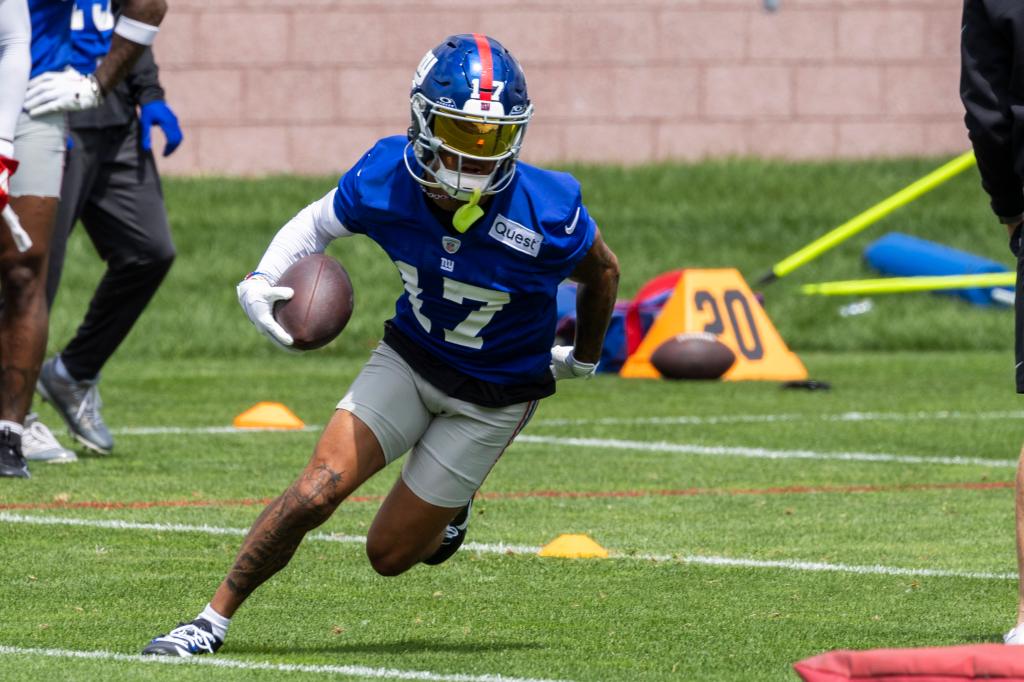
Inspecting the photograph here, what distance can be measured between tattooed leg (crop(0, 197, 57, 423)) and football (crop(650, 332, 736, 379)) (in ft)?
18.3

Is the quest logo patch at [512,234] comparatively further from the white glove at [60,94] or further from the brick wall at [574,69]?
the brick wall at [574,69]

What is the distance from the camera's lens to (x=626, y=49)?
18125 mm

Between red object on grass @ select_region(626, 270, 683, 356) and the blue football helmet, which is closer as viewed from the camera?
the blue football helmet

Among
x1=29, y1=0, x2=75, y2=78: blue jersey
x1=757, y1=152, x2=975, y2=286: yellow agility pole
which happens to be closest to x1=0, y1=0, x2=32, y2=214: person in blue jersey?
x1=29, y1=0, x2=75, y2=78: blue jersey

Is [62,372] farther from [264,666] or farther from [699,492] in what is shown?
[264,666]

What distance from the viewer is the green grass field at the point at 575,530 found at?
16.9 feet

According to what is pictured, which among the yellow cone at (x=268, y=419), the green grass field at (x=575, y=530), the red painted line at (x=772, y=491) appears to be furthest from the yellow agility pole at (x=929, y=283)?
the red painted line at (x=772, y=491)

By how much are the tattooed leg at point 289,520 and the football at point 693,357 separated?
778cm

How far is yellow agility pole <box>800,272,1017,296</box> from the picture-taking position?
49.8ft

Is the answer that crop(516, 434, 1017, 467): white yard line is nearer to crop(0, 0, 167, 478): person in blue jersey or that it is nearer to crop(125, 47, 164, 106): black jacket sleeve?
crop(125, 47, 164, 106): black jacket sleeve

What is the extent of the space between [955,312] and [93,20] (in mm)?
9367

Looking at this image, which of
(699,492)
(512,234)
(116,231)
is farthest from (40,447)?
(512,234)

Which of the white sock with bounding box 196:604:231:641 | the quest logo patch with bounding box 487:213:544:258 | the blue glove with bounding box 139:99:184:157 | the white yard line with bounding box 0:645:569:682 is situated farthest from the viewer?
the blue glove with bounding box 139:99:184:157

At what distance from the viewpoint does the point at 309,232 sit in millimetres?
5348
